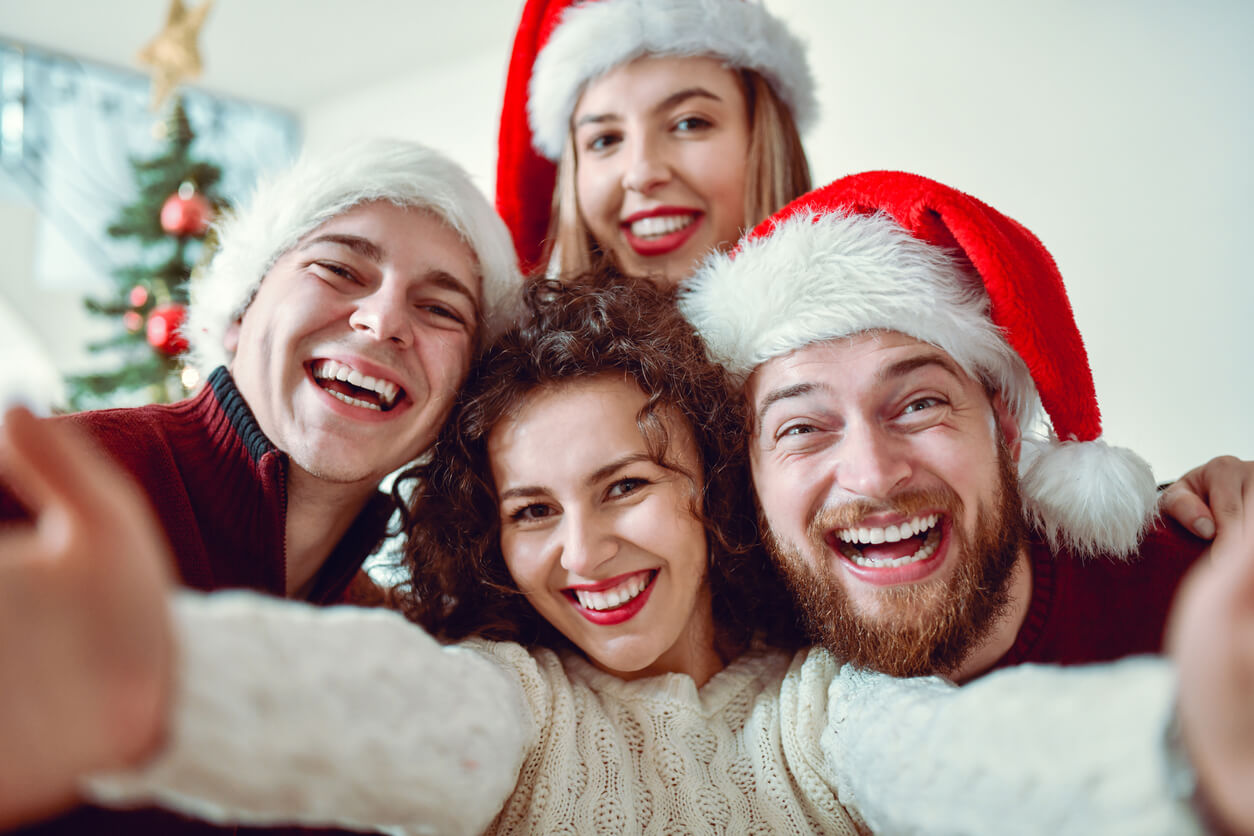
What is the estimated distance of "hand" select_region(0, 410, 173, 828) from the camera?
58 cm

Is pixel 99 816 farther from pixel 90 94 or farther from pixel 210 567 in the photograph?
pixel 90 94

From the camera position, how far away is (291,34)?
4734mm

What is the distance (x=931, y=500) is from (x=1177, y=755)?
600 mm

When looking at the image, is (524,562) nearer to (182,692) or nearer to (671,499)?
(671,499)

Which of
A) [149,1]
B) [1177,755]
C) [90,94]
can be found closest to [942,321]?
[1177,755]

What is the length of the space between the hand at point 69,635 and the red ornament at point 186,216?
2870 millimetres

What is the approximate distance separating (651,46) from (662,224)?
0.39 meters

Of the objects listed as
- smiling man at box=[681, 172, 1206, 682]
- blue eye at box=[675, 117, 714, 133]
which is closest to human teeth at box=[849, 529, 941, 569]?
smiling man at box=[681, 172, 1206, 682]

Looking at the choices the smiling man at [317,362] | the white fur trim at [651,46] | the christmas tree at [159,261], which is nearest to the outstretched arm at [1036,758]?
the smiling man at [317,362]

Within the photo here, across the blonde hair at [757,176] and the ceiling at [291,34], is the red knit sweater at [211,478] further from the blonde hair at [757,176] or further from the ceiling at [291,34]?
the ceiling at [291,34]

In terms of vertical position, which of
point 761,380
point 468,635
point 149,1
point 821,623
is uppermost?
point 149,1

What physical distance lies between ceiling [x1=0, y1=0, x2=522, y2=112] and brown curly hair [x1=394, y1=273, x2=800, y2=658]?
354 centimetres

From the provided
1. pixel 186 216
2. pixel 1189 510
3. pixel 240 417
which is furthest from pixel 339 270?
pixel 186 216

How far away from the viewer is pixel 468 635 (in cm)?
144
